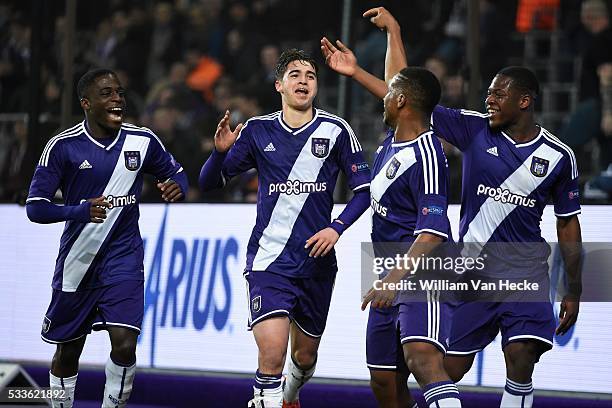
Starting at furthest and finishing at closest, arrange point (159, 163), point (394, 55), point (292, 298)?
1. point (159, 163)
2. point (394, 55)
3. point (292, 298)

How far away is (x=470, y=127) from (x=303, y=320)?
1559 mm

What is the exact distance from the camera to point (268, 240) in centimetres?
693

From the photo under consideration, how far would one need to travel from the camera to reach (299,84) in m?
6.95

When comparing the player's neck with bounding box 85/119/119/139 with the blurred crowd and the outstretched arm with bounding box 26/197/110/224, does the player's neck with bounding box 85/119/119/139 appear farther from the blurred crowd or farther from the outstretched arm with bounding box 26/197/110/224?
the blurred crowd

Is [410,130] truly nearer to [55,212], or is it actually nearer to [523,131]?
[523,131]

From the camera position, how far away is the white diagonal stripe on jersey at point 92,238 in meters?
7.22

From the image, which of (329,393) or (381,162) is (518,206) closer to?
(381,162)

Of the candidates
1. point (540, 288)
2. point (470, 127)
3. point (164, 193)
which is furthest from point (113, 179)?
point (540, 288)

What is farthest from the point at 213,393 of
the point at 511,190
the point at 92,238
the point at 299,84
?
the point at 511,190

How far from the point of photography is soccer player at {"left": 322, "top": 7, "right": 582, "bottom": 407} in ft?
21.5

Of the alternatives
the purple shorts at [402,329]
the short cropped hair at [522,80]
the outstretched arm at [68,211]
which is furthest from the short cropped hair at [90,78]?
the short cropped hair at [522,80]

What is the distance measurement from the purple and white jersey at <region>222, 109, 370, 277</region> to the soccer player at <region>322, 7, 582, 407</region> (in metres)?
0.64

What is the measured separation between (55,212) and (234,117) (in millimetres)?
5509

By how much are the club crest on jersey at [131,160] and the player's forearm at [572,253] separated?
264cm
